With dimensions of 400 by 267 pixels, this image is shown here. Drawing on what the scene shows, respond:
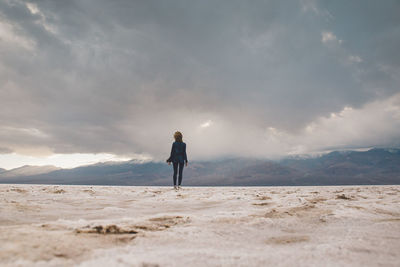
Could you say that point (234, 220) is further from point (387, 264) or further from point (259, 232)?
point (387, 264)

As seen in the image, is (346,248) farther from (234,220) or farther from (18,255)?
Answer: (18,255)

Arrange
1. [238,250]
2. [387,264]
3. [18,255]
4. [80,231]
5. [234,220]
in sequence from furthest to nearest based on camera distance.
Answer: [234,220], [80,231], [238,250], [387,264], [18,255]

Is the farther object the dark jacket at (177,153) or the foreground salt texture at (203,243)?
the dark jacket at (177,153)

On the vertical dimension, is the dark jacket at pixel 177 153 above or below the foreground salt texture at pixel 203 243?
above

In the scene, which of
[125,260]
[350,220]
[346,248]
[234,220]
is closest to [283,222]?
[234,220]

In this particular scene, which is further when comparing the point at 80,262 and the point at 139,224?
the point at 139,224

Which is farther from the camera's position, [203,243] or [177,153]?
[177,153]

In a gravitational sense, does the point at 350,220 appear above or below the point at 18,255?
below

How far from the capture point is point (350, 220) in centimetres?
225

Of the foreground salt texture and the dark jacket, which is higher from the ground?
the dark jacket

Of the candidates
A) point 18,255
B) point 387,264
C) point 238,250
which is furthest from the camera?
point 238,250

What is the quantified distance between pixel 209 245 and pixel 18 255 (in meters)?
1.01

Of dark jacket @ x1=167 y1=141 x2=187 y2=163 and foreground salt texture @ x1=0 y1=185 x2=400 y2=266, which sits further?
dark jacket @ x1=167 y1=141 x2=187 y2=163

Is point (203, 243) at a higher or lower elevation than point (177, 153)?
lower
